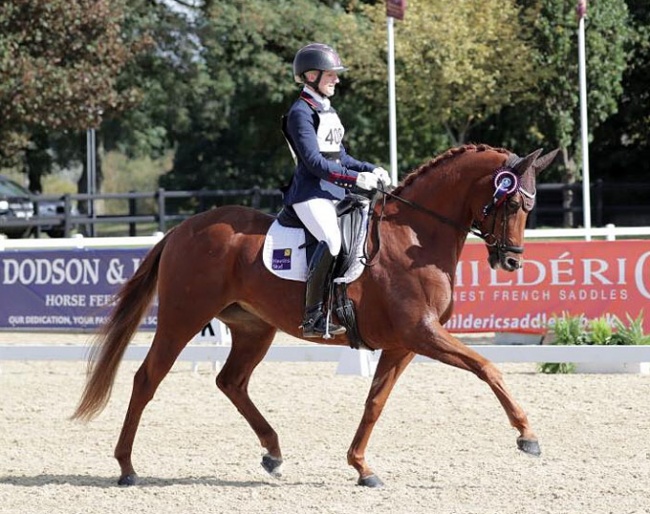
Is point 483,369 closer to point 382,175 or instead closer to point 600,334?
point 382,175

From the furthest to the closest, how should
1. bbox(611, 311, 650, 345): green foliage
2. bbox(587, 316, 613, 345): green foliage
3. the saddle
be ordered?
bbox(587, 316, 613, 345): green foliage
bbox(611, 311, 650, 345): green foliage
the saddle

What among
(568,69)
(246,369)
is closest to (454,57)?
(568,69)

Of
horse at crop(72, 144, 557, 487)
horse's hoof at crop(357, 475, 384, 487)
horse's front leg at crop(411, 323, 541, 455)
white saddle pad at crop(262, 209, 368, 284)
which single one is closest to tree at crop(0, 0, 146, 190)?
horse at crop(72, 144, 557, 487)

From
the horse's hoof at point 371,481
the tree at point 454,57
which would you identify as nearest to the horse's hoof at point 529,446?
the horse's hoof at point 371,481

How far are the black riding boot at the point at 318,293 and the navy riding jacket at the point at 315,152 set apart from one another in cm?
32

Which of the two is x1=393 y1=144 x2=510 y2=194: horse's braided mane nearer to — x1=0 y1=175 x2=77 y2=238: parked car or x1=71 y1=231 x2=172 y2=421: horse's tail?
x1=71 y1=231 x2=172 y2=421: horse's tail

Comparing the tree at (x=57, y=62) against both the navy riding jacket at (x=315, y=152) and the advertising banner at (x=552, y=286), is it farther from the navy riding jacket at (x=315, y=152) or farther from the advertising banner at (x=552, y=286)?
the navy riding jacket at (x=315, y=152)

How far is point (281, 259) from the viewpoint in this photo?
7191mm

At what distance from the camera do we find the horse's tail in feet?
24.8

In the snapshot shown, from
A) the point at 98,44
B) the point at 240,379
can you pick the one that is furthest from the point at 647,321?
the point at 98,44

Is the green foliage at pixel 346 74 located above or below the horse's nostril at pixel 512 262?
above

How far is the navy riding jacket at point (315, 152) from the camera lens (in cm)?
686

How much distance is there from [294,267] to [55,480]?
1908 millimetres

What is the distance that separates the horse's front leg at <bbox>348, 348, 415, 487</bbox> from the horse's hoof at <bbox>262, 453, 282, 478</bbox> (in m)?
0.52
